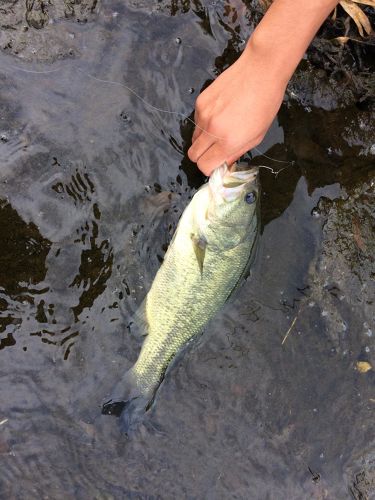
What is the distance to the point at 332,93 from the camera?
12.8 feet

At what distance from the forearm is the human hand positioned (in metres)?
0.03

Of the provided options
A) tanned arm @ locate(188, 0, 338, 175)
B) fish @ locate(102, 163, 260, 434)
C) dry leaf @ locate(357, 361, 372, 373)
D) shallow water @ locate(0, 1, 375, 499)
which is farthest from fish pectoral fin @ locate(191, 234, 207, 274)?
dry leaf @ locate(357, 361, 372, 373)

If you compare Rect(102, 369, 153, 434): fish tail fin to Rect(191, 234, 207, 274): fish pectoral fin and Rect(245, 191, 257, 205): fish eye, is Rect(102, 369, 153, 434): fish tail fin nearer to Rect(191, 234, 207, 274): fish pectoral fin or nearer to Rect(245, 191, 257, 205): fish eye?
Rect(191, 234, 207, 274): fish pectoral fin

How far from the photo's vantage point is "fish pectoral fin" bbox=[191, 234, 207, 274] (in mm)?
3189

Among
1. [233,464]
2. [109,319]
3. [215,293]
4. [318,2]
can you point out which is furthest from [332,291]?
[318,2]

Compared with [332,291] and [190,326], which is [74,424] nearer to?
[190,326]

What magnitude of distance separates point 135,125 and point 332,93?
1603mm

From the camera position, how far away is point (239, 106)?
2.78 meters

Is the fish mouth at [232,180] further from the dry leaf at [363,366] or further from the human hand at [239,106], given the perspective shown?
the dry leaf at [363,366]

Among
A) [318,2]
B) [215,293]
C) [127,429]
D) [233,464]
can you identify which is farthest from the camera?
[233,464]

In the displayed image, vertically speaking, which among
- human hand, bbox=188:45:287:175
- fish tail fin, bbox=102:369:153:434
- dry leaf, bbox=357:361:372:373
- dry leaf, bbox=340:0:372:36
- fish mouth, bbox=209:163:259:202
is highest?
dry leaf, bbox=340:0:372:36

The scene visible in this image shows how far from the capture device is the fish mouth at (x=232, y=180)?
309 cm

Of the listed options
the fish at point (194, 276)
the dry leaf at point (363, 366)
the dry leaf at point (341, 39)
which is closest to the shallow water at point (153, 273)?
the dry leaf at point (363, 366)

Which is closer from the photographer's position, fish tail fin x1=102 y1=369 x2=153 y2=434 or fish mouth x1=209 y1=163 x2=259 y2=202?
fish mouth x1=209 y1=163 x2=259 y2=202
